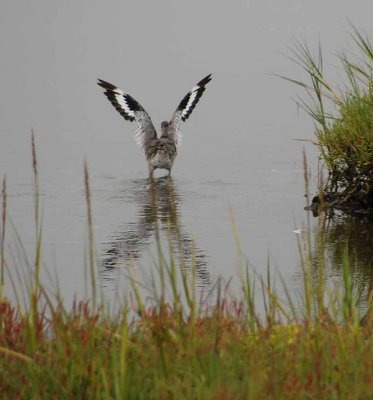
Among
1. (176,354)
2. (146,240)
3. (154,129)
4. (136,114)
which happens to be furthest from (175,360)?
(136,114)

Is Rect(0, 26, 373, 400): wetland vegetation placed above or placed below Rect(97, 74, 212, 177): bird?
below

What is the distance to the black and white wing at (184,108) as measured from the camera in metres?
19.1

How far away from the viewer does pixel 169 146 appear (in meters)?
17.5

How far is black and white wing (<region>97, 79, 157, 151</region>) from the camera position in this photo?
18.9 m

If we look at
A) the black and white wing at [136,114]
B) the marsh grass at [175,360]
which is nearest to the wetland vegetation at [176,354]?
the marsh grass at [175,360]

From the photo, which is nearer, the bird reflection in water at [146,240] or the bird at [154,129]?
the bird reflection in water at [146,240]

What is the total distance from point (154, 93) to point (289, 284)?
18630mm

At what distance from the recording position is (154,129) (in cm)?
1928

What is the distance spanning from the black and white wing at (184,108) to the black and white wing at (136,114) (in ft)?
1.06

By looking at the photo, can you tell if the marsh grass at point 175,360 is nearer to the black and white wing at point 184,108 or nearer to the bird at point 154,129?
the bird at point 154,129

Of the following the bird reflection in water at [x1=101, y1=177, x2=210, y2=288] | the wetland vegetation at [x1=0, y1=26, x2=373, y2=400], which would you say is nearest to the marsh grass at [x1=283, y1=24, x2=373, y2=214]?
the bird reflection in water at [x1=101, y1=177, x2=210, y2=288]

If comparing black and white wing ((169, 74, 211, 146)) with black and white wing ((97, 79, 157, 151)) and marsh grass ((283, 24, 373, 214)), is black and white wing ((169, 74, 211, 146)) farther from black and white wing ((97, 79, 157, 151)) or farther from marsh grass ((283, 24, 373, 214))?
marsh grass ((283, 24, 373, 214))

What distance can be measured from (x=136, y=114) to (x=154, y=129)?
1.36 ft

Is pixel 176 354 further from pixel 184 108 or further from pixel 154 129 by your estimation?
pixel 184 108
